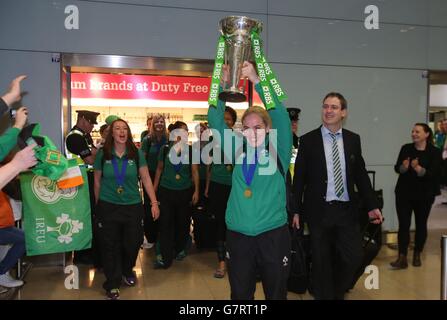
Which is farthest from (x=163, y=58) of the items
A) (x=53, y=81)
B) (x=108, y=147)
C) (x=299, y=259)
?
(x=299, y=259)

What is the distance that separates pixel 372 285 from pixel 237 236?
7.57 feet

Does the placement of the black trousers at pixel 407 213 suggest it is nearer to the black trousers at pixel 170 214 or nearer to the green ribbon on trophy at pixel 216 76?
the black trousers at pixel 170 214

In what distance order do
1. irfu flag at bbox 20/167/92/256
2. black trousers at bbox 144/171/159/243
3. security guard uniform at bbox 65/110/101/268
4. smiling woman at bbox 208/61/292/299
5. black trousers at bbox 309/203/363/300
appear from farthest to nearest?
black trousers at bbox 144/171/159/243 → security guard uniform at bbox 65/110/101/268 → irfu flag at bbox 20/167/92/256 → black trousers at bbox 309/203/363/300 → smiling woman at bbox 208/61/292/299

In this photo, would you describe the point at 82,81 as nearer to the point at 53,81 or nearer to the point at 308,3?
the point at 53,81

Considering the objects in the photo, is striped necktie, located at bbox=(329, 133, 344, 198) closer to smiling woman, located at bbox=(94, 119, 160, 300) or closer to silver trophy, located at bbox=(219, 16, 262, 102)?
silver trophy, located at bbox=(219, 16, 262, 102)

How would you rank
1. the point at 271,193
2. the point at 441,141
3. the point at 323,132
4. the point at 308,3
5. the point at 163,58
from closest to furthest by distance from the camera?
1. the point at 271,193
2. the point at 323,132
3. the point at 163,58
4. the point at 308,3
5. the point at 441,141

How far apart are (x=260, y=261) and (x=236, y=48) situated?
1.24m

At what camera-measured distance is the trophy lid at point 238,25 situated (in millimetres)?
2418

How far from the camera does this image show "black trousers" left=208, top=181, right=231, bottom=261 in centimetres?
433

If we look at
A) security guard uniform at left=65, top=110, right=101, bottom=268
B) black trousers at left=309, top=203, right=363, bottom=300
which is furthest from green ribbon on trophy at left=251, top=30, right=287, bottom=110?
security guard uniform at left=65, top=110, right=101, bottom=268

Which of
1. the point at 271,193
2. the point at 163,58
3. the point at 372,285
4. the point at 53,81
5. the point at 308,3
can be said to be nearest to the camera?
the point at 271,193

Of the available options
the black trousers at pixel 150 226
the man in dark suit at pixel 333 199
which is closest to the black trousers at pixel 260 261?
the man in dark suit at pixel 333 199

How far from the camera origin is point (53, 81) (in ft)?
15.6

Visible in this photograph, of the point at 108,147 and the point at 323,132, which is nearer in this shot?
the point at 323,132
